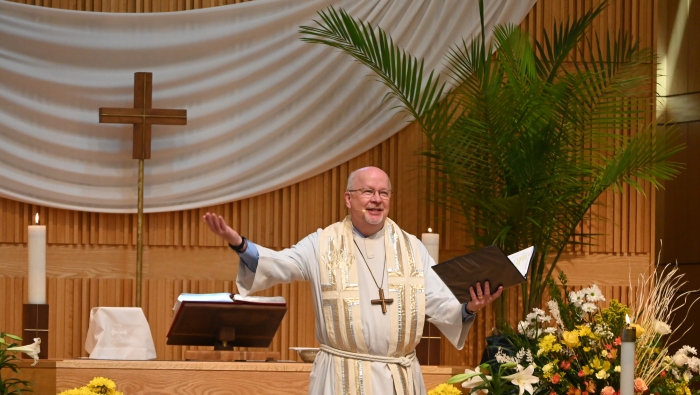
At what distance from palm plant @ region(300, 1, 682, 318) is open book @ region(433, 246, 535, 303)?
1.97 meters

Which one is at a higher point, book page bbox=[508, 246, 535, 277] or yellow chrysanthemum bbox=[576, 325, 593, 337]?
book page bbox=[508, 246, 535, 277]

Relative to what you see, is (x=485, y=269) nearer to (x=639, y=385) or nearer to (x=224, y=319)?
(x=639, y=385)

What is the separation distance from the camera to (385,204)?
497 cm

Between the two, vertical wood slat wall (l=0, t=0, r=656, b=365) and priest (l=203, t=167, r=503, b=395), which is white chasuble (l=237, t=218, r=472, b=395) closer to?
priest (l=203, t=167, r=503, b=395)

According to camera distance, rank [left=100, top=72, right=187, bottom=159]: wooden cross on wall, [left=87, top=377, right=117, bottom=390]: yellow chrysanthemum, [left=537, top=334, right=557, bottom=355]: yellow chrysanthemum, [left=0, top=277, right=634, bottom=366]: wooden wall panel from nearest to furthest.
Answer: [left=537, top=334, right=557, bottom=355]: yellow chrysanthemum → [left=87, top=377, right=117, bottom=390]: yellow chrysanthemum → [left=100, top=72, right=187, bottom=159]: wooden cross on wall → [left=0, top=277, right=634, bottom=366]: wooden wall panel

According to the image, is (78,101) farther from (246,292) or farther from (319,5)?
(246,292)

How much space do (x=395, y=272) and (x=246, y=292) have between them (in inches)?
28.2

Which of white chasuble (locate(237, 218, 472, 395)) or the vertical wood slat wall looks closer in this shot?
white chasuble (locate(237, 218, 472, 395))

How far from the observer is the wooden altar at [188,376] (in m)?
5.38

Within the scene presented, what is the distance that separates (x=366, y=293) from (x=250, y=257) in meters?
0.59

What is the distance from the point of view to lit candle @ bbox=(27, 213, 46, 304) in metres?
5.91

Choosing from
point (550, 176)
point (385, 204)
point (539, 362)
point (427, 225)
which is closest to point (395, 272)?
point (385, 204)

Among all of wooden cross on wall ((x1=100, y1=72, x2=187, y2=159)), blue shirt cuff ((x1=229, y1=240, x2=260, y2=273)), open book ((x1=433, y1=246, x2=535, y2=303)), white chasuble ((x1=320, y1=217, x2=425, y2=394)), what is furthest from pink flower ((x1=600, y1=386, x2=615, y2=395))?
wooden cross on wall ((x1=100, y1=72, x2=187, y2=159))

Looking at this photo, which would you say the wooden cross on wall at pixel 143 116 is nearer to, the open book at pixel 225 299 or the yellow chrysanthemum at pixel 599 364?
the open book at pixel 225 299
